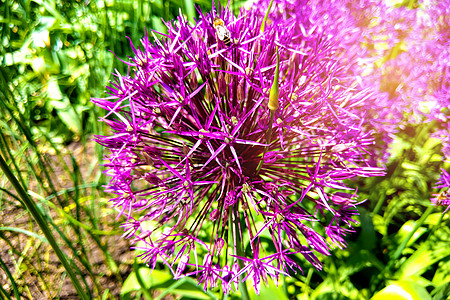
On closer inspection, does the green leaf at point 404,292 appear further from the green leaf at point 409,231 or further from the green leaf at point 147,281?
the green leaf at point 147,281

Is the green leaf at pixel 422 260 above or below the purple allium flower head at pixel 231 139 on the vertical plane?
below

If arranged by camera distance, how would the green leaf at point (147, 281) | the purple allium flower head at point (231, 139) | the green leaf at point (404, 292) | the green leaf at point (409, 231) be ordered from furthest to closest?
the green leaf at point (409, 231), the green leaf at point (147, 281), the green leaf at point (404, 292), the purple allium flower head at point (231, 139)

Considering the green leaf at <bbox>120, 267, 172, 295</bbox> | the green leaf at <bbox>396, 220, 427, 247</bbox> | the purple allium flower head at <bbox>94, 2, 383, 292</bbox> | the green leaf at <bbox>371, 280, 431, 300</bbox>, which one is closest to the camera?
the purple allium flower head at <bbox>94, 2, 383, 292</bbox>

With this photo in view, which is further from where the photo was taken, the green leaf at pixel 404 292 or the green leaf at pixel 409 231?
the green leaf at pixel 409 231

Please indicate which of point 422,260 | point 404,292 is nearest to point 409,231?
point 422,260

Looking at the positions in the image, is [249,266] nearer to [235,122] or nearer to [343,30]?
[235,122]

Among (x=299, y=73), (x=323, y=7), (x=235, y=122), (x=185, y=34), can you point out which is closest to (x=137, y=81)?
(x=185, y=34)

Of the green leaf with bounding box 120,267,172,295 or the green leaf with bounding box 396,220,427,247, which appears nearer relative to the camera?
the green leaf with bounding box 120,267,172,295

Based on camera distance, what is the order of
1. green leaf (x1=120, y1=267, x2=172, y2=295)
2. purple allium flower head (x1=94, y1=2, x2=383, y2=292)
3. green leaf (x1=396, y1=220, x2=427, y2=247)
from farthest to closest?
green leaf (x1=396, y1=220, x2=427, y2=247) → green leaf (x1=120, y1=267, x2=172, y2=295) → purple allium flower head (x1=94, y1=2, x2=383, y2=292)

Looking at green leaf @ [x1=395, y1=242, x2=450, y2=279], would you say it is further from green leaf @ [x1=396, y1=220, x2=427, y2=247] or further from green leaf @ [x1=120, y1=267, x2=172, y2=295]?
green leaf @ [x1=120, y1=267, x2=172, y2=295]

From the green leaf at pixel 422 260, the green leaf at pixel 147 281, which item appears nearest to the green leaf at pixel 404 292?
the green leaf at pixel 422 260

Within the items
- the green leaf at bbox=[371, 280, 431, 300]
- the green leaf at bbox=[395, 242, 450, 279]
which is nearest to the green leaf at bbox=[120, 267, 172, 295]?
the green leaf at bbox=[371, 280, 431, 300]
